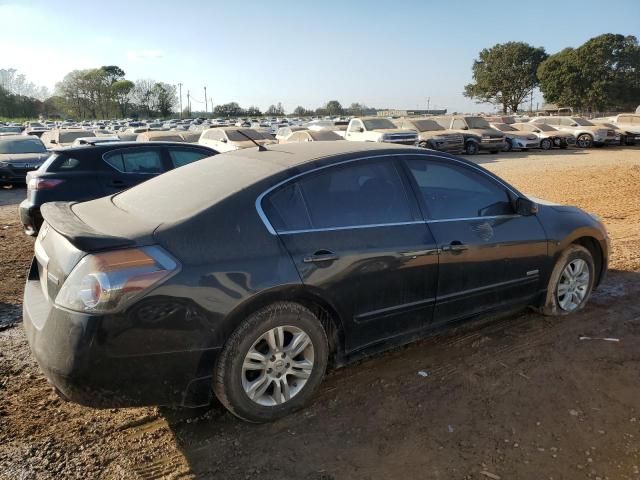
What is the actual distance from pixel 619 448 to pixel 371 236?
1787 mm

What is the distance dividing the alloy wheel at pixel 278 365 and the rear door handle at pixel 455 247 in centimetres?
119

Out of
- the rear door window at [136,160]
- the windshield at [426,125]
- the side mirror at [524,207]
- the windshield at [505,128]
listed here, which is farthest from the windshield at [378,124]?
the side mirror at [524,207]

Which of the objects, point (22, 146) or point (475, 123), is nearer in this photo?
point (22, 146)

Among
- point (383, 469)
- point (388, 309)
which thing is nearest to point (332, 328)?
point (388, 309)

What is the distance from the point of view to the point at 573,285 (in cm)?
461

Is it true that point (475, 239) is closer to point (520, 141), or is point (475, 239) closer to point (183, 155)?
point (183, 155)

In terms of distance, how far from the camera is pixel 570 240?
4.42 meters

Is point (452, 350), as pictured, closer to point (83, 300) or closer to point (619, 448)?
point (619, 448)

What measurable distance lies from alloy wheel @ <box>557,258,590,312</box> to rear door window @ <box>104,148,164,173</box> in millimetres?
5824

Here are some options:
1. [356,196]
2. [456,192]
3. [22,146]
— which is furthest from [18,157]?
[456,192]

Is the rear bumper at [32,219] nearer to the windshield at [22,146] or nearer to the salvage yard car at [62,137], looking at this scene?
the windshield at [22,146]

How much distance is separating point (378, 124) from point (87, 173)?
1587 cm

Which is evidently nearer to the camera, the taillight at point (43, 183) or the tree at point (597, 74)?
the taillight at point (43, 183)

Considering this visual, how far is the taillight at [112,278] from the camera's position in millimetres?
2555
